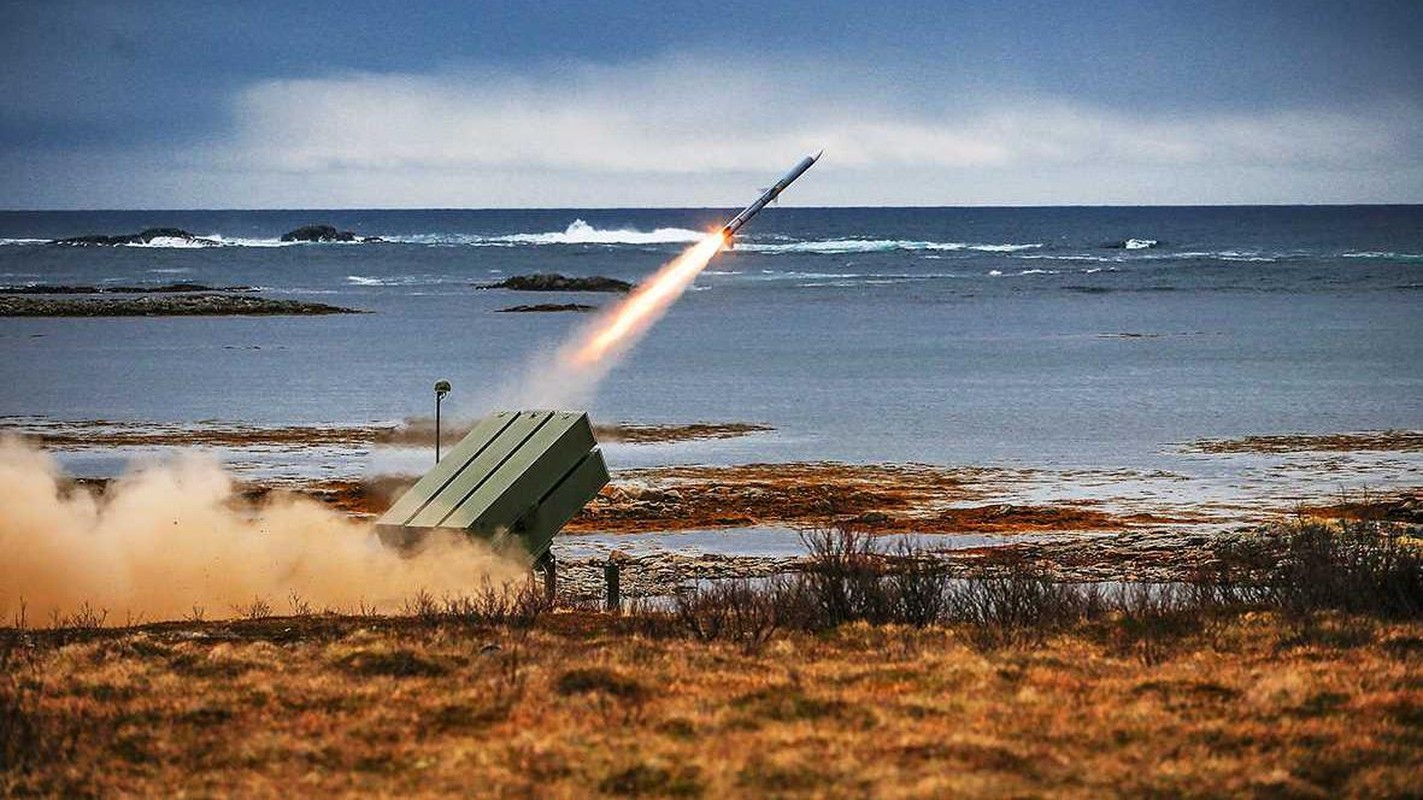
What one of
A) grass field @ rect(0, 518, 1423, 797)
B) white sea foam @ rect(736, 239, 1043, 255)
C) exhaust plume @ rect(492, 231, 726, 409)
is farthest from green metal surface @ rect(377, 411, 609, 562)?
white sea foam @ rect(736, 239, 1043, 255)

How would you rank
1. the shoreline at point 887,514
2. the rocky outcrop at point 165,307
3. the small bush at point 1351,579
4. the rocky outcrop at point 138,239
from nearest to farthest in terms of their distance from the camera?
the small bush at point 1351,579 → the shoreline at point 887,514 → the rocky outcrop at point 165,307 → the rocky outcrop at point 138,239

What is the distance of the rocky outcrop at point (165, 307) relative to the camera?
8262 cm

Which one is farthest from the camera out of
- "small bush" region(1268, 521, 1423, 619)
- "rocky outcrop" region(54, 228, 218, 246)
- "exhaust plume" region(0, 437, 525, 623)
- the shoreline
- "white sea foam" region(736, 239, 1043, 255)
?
"rocky outcrop" region(54, 228, 218, 246)

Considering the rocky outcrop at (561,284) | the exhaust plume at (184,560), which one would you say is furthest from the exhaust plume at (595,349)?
the rocky outcrop at (561,284)

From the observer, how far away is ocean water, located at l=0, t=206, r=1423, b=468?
39938 mm

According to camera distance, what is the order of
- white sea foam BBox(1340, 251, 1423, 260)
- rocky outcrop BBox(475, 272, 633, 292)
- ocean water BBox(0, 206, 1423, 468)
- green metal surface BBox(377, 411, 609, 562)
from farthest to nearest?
white sea foam BBox(1340, 251, 1423, 260), rocky outcrop BBox(475, 272, 633, 292), ocean water BBox(0, 206, 1423, 468), green metal surface BBox(377, 411, 609, 562)

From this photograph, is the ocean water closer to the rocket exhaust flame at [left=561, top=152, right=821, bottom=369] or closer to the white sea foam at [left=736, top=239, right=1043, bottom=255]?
the rocket exhaust flame at [left=561, top=152, right=821, bottom=369]

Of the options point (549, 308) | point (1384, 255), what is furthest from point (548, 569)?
point (1384, 255)

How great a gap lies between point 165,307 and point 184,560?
216 feet

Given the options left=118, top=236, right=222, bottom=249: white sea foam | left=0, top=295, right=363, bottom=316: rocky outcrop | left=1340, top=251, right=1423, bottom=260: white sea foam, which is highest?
left=118, top=236, right=222, bottom=249: white sea foam

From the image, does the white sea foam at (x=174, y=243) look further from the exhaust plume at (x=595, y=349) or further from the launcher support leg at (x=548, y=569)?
the launcher support leg at (x=548, y=569)

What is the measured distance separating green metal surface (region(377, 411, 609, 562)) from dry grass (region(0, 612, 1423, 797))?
429 centimetres

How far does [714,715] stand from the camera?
12133 mm

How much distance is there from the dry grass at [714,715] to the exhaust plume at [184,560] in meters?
4.43
